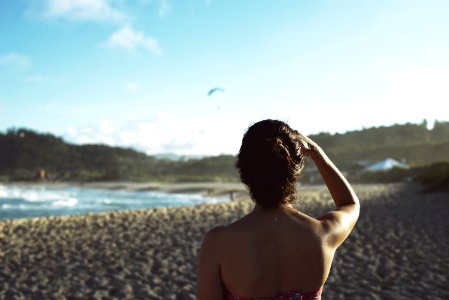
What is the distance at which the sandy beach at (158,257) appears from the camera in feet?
19.7

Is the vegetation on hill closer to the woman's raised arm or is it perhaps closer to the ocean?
the ocean

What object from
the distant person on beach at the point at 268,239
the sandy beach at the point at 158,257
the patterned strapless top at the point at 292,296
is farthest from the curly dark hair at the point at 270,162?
the sandy beach at the point at 158,257

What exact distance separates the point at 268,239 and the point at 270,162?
215 millimetres

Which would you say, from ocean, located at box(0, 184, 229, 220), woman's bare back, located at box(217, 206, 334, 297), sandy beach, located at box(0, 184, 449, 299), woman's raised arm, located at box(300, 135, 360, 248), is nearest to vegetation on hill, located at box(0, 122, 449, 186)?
ocean, located at box(0, 184, 229, 220)

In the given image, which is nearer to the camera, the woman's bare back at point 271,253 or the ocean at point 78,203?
the woman's bare back at point 271,253

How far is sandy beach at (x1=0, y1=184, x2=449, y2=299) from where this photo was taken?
236 inches

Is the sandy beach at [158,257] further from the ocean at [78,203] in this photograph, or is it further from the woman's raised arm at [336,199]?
the ocean at [78,203]

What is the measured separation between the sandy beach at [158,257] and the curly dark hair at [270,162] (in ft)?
6.69

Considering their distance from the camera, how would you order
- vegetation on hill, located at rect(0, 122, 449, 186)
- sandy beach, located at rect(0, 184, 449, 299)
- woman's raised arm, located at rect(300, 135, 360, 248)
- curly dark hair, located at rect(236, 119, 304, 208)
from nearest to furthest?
1. curly dark hair, located at rect(236, 119, 304, 208)
2. woman's raised arm, located at rect(300, 135, 360, 248)
3. sandy beach, located at rect(0, 184, 449, 299)
4. vegetation on hill, located at rect(0, 122, 449, 186)

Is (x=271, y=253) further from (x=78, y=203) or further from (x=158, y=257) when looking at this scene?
(x=78, y=203)

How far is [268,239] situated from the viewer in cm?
128

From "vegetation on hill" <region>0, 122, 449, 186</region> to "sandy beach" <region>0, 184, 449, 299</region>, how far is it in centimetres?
4991

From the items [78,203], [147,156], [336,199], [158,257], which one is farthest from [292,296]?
[147,156]

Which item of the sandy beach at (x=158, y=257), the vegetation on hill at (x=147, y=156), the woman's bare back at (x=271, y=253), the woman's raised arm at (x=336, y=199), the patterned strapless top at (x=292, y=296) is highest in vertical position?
the vegetation on hill at (x=147, y=156)
